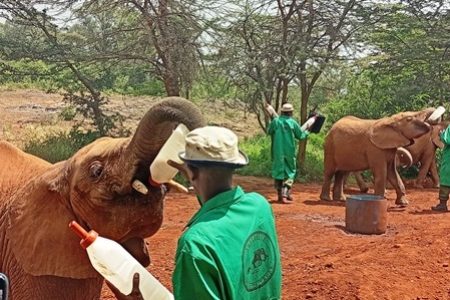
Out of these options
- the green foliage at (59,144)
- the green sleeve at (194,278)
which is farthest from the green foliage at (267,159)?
the green sleeve at (194,278)

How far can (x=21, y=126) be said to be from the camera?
802 inches

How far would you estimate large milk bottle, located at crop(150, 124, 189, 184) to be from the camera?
2.93 m

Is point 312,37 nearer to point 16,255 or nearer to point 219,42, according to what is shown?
point 219,42

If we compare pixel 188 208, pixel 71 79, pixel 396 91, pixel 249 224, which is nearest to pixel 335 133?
pixel 188 208

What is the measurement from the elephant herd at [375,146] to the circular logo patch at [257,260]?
32.9ft

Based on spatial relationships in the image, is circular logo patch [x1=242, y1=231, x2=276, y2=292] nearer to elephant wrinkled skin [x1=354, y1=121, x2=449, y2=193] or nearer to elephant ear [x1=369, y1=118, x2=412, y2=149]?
elephant ear [x1=369, y1=118, x2=412, y2=149]

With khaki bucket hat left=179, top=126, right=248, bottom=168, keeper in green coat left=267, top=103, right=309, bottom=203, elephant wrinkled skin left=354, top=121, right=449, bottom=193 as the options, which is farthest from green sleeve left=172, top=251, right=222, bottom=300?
elephant wrinkled skin left=354, top=121, right=449, bottom=193

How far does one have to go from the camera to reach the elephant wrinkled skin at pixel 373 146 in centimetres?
1219

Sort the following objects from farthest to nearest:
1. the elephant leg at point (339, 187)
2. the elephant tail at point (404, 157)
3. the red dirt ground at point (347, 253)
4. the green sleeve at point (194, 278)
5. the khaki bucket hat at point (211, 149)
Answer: the elephant leg at point (339, 187), the elephant tail at point (404, 157), the red dirt ground at point (347, 253), the khaki bucket hat at point (211, 149), the green sleeve at point (194, 278)

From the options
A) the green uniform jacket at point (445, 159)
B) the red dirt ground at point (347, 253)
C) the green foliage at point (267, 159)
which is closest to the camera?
the red dirt ground at point (347, 253)

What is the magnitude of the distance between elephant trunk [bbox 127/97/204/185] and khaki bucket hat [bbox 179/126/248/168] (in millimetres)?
826

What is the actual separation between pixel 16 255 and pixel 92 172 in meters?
0.65

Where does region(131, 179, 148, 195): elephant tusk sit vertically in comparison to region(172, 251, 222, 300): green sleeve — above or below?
above

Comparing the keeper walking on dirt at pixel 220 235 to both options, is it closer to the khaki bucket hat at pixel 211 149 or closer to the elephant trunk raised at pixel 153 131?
the khaki bucket hat at pixel 211 149
